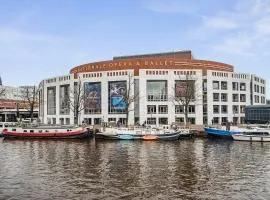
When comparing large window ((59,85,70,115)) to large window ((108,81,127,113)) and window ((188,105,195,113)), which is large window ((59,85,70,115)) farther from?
window ((188,105,195,113))

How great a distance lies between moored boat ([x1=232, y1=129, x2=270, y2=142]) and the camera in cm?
9506

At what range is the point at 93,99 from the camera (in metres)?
153

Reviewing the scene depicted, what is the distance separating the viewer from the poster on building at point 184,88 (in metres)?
141

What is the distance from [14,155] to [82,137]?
38391mm

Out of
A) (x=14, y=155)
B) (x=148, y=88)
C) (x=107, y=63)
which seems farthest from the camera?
(x=107, y=63)

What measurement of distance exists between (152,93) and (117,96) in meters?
13.1

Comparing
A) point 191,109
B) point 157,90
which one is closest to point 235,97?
point 191,109

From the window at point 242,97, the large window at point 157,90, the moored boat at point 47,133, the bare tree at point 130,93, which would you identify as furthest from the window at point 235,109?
the moored boat at point 47,133

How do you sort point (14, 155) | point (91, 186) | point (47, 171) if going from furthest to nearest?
point (14, 155) → point (47, 171) → point (91, 186)

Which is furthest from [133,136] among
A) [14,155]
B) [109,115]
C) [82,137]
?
[109,115]

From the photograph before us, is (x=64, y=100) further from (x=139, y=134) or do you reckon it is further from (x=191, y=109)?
(x=139, y=134)

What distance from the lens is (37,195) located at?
37.0 metres

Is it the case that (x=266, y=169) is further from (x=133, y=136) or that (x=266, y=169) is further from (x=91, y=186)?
(x=133, y=136)

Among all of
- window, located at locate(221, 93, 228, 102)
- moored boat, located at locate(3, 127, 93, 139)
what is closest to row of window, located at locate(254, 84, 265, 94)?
window, located at locate(221, 93, 228, 102)
